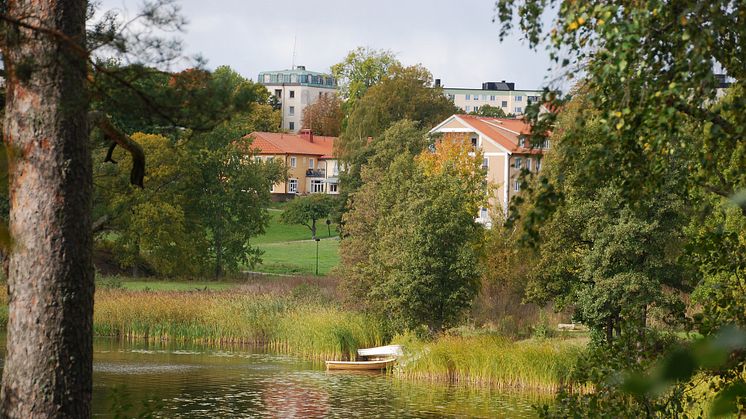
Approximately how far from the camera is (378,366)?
29.7 meters

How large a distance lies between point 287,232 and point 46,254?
71935mm

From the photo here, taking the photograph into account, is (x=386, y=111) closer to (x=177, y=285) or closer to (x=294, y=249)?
(x=294, y=249)

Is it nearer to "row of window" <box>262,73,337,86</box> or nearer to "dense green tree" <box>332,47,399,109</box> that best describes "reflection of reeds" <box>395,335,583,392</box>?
"dense green tree" <box>332,47,399,109</box>

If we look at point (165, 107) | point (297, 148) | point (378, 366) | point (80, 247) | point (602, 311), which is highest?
point (297, 148)

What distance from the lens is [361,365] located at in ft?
97.7

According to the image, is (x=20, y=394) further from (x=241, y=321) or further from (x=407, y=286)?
(x=241, y=321)

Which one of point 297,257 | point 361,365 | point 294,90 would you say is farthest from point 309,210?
point 294,90

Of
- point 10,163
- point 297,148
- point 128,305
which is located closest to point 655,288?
point 128,305

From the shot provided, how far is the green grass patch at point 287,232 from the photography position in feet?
251

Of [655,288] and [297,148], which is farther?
[297,148]

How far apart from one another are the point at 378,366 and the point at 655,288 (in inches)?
326

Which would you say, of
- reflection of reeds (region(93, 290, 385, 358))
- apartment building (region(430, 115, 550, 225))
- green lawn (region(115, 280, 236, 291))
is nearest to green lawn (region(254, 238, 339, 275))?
green lawn (region(115, 280, 236, 291))

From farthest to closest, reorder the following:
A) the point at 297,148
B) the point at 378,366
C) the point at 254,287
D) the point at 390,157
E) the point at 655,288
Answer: the point at 297,148 → the point at 390,157 → the point at 254,287 → the point at 378,366 → the point at 655,288

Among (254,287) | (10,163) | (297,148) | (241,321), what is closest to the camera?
(10,163)
